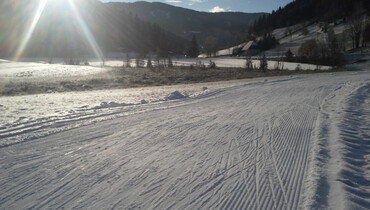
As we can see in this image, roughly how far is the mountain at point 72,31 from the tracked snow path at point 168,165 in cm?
9217

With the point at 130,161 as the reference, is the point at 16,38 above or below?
above

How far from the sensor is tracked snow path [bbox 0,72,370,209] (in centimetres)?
303

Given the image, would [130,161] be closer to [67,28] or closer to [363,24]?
[363,24]

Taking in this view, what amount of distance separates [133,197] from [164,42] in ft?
388

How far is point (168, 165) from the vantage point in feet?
13.0

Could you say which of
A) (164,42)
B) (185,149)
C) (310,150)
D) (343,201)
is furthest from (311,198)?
(164,42)

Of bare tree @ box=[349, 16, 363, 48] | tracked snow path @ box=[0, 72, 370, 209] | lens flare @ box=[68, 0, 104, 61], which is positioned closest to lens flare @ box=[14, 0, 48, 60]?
lens flare @ box=[68, 0, 104, 61]

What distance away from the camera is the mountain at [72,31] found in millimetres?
90562

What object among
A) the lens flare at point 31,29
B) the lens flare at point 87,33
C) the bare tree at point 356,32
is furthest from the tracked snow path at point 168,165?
the lens flare at point 87,33

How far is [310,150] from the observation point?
444 centimetres

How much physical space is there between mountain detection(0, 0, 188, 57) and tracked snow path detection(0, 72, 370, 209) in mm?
92169

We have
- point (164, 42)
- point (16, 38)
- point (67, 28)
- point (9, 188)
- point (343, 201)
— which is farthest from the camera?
point (164, 42)

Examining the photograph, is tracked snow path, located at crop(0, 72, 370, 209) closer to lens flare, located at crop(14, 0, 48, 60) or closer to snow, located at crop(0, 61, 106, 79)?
snow, located at crop(0, 61, 106, 79)

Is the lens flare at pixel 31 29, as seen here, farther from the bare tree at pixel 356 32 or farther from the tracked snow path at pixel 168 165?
the bare tree at pixel 356 32
